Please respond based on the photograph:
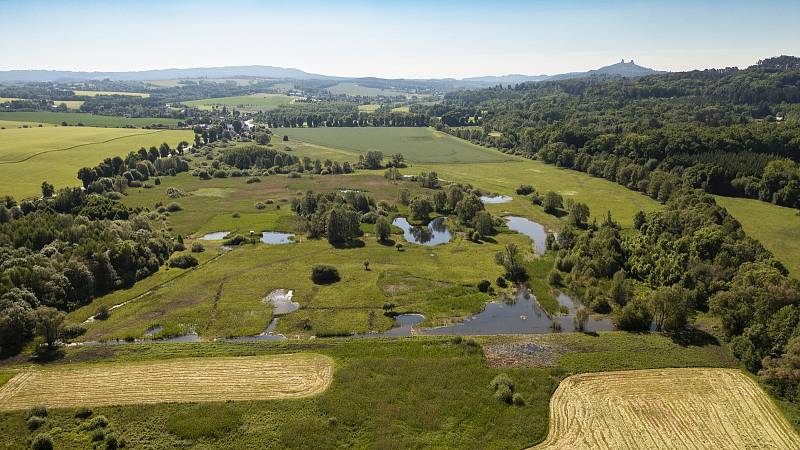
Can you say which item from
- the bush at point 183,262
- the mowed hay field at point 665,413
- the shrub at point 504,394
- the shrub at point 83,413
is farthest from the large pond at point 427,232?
the shrub at point 83,413

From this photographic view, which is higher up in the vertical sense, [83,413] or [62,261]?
[62,261]

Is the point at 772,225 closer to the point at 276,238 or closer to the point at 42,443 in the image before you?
the point at 276,238

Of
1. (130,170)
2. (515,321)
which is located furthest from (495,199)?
(130,170)

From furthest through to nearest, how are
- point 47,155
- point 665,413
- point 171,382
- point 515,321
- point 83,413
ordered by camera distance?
point 47,155 → point 515,321 → point 171,382 → point 665,413 → point 83,413

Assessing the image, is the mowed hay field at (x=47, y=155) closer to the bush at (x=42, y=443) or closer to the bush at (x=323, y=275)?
the bush at (x=323, y=275)

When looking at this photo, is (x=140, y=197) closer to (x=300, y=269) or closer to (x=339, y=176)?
(x=339, y=176)

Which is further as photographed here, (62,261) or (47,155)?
(47,155)
